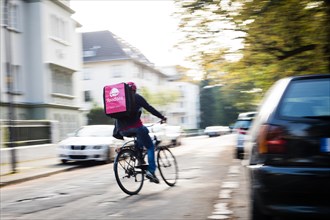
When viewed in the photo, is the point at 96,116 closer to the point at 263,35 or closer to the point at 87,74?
the point at 87,74

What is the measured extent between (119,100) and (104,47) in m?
50.8

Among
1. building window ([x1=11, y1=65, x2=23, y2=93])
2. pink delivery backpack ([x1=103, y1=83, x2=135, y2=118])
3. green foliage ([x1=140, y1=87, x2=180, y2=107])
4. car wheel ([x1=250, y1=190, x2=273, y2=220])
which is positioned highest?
green foliage ([x1=140, y1=87, x2=180, y2=107])

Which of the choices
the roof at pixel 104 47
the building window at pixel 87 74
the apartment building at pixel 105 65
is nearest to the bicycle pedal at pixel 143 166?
the apartment building at pixel 105 65

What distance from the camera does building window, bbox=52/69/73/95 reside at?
86.3 feet

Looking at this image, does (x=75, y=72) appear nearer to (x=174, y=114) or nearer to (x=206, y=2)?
(x=206, y=2)

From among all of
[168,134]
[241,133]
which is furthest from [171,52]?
[168,134]

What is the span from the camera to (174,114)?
282 feet

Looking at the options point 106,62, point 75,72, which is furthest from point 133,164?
point 106,62

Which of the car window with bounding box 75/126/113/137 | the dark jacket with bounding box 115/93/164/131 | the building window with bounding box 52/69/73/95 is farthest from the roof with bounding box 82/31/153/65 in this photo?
the dark jacket with bounding box 115/93/164/131

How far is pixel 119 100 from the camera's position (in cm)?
687

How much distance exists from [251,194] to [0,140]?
1295cm

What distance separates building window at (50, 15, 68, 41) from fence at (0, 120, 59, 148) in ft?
28.9

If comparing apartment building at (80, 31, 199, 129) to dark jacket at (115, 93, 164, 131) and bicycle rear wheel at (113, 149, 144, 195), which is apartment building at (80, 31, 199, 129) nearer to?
bicycle rear wheel at (113, 149, 144, 195)

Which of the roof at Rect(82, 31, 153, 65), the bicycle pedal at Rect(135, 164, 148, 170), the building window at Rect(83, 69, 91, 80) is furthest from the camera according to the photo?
the building window at Rect(83, 69, 91, 80)
